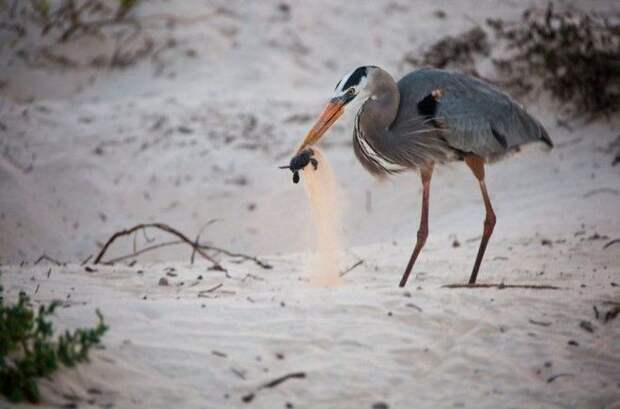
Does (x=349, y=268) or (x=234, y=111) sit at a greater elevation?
(x=234, y=111)

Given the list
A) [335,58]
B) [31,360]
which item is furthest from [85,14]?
[31,360]

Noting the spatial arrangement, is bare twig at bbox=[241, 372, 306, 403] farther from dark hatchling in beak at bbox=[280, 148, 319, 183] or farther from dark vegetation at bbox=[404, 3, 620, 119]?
dark vegetation at bbox=[404, 3, 620, 119]

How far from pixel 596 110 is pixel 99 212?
473 cm

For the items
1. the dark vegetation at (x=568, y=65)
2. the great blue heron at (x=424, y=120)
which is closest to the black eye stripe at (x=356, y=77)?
the great blue heron at (x=424, y=120)

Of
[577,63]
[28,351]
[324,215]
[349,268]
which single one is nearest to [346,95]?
[324,215]

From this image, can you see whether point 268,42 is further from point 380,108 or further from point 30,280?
point 30,280

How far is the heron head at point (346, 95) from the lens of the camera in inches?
198

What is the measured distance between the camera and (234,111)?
9391mm

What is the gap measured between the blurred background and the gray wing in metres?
1.31

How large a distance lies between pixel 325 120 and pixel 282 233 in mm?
2879

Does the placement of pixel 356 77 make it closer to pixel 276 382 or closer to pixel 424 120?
pixel 424 120

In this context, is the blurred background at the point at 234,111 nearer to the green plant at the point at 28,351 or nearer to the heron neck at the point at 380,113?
the heron neck at the point at 380,113

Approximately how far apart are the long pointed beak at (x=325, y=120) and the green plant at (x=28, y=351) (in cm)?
212

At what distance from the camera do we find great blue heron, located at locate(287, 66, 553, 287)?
5.07 metres
